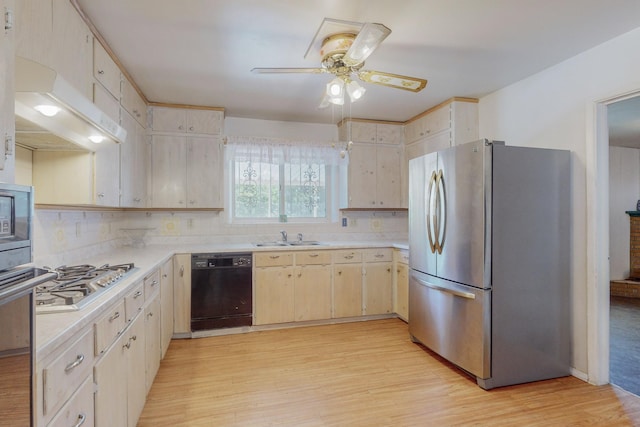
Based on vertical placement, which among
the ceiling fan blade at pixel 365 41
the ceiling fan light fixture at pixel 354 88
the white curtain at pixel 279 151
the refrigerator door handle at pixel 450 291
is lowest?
the refrigerator door handle at pixel 450 291

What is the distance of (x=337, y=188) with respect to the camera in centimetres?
442

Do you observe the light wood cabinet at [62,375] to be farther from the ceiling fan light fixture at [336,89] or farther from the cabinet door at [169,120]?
the cabinet door at [169,120]

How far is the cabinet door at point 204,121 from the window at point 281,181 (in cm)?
28

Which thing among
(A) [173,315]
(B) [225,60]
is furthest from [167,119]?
(A) [173,315]

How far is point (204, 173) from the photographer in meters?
3.70

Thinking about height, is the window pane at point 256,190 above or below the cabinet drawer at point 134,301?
above

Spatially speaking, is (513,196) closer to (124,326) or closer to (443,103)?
(443,103)

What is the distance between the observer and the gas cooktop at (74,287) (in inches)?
50.7

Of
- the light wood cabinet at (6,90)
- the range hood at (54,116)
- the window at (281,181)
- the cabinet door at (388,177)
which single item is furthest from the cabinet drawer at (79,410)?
the cabinet door at (388,177)

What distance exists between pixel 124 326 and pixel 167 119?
2.57 metres

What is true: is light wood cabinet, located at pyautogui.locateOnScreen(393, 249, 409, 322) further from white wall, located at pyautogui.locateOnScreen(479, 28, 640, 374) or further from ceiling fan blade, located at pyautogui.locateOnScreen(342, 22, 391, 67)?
ceiling fan blade, located at pyautogui.locateOnScreen(342, 22, 391, 67)

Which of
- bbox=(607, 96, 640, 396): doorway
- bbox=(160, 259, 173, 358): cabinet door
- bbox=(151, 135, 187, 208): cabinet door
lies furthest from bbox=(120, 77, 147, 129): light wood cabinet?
bbox=(607, 96, 640, 396): doorway

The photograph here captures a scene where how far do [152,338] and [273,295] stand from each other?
4.56 feet

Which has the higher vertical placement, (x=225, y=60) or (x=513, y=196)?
(x=225, y=60)
